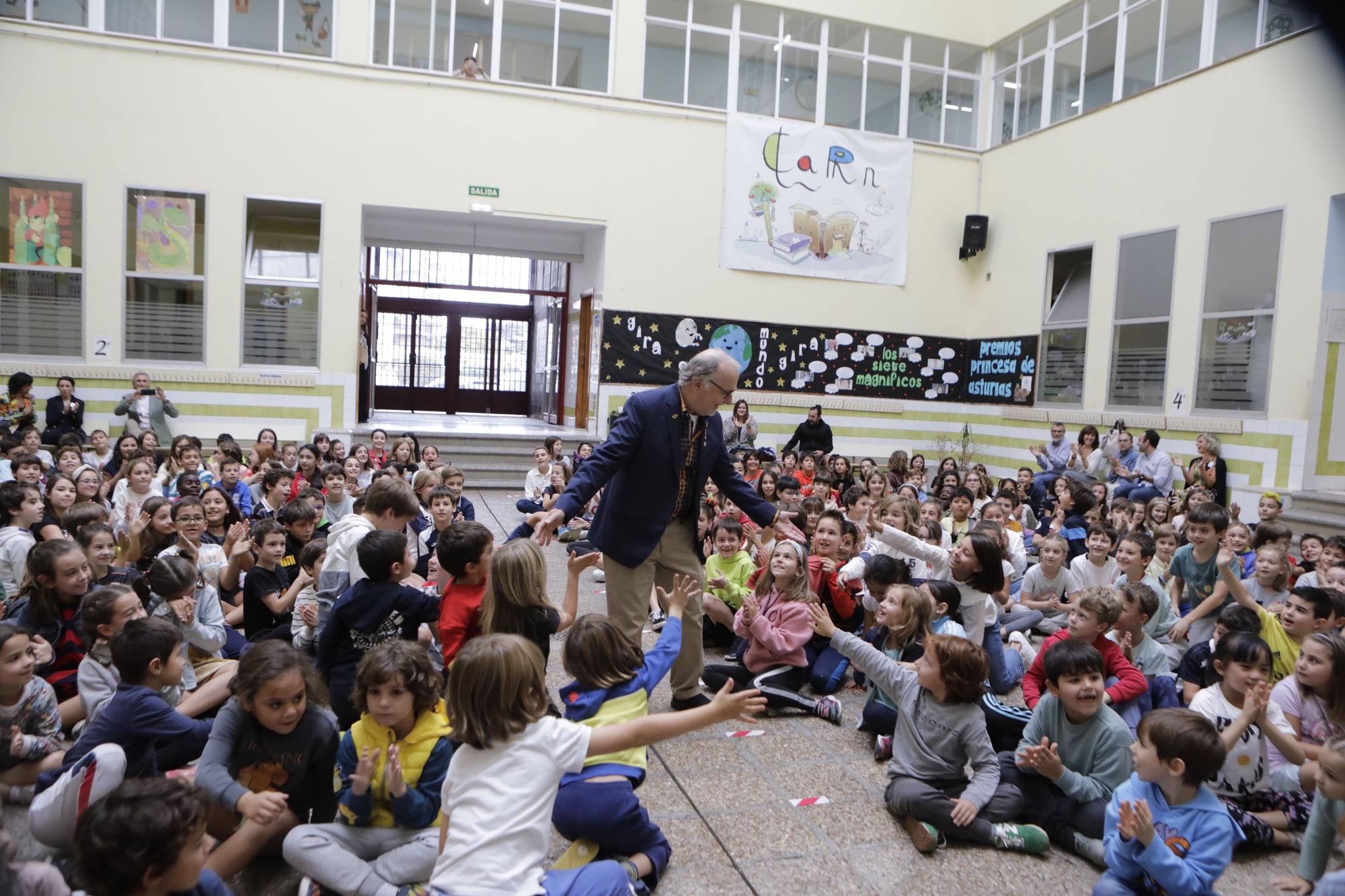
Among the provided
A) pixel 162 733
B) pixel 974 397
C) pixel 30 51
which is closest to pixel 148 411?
pixel 30 51

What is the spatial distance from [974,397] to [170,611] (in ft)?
44.2

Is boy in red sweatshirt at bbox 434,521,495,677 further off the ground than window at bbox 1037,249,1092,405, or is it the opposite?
window at bbox 1037,249,1092,405

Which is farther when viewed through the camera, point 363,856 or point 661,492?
A: point 661,492

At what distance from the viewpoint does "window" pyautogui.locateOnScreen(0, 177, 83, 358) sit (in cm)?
1122

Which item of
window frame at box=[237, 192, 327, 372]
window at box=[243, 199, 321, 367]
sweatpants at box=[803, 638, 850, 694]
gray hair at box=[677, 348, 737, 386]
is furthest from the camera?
window at box=[243, 199, 321, 367]

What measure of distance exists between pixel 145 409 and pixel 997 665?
422 inches

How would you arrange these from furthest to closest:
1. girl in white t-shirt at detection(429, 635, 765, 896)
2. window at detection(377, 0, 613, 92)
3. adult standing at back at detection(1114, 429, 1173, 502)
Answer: window at detection(377, 0, 613, 92), adult standing at back at detection(1114, 429, 1173, 502), girl in white t-shirt at detection(429, 635, 765, 896)

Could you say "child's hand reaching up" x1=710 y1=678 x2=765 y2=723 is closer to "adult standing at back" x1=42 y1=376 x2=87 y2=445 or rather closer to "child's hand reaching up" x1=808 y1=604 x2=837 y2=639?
"child's hand reaching up" x1=808 y1=604 x2=837 y2=639

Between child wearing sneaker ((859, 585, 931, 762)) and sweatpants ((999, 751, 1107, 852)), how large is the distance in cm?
63

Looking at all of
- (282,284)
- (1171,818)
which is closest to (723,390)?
(1171,818)

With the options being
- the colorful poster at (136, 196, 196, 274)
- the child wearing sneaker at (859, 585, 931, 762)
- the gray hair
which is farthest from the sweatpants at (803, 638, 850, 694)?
the colorful poster at (136, 196, 196, 274)

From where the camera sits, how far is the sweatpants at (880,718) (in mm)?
4031

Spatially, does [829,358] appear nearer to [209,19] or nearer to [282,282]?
[282,282]

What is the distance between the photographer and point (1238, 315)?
34.5ft
